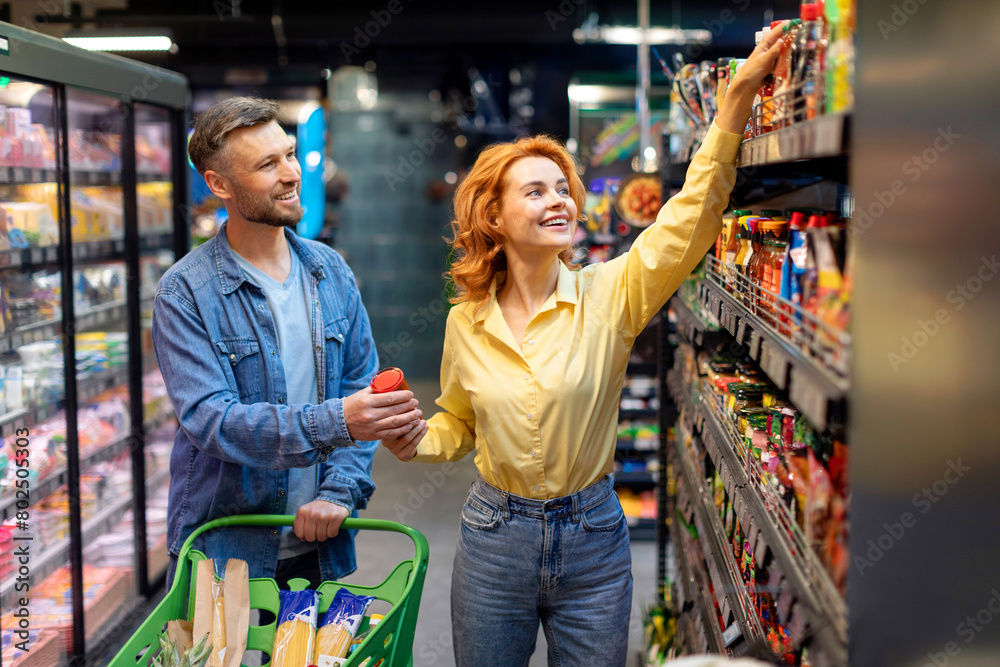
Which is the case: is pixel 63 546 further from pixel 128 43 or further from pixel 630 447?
pixel 128 43

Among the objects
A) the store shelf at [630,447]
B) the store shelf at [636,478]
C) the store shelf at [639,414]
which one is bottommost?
the store shelf at [636,478]

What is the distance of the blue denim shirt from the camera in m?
1.91

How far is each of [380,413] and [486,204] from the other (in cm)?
56

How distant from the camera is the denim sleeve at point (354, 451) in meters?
2.17

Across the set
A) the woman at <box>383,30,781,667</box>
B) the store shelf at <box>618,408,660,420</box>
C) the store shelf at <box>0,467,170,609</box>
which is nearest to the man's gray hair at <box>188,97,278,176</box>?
the woman at <box>383,30,781,667</box>

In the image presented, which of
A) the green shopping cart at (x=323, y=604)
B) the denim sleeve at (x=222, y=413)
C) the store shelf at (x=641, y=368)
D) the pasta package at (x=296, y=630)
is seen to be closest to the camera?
the green shopping cart at (x=323, y=604)

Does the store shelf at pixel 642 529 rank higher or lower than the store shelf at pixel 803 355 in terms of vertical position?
lower

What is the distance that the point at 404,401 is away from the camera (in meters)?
1.84

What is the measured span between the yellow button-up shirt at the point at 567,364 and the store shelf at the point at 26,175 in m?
1.72

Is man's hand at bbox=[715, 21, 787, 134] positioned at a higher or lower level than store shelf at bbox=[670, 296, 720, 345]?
higher

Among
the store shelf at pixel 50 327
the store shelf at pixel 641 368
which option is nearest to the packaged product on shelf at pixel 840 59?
the store shelf at pixel 50 327

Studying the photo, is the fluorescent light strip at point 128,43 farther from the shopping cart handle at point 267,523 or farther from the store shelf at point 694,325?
the shopping cart handle at point 267,523

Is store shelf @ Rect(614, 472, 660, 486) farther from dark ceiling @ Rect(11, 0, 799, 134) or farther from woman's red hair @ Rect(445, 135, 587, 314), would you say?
dark ceiling @ Rect(11, 0, 799, 134)

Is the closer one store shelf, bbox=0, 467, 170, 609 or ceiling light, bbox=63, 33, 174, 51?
store shelf, bbox=0, 467, 170, 609
